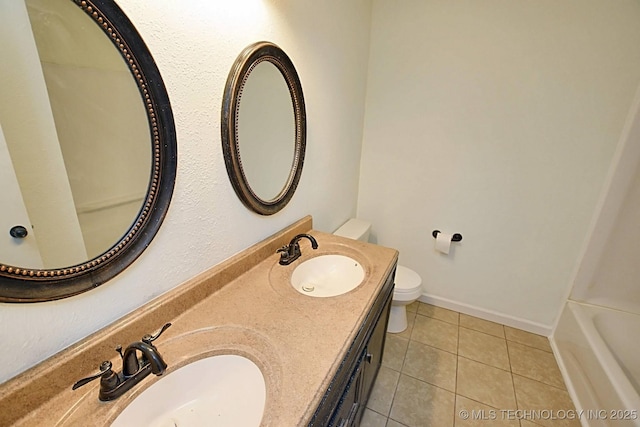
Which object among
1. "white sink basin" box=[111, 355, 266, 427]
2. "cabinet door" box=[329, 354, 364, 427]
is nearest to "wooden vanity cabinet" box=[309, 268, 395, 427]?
"cabinet door" box=[329, 354, 364, 427]

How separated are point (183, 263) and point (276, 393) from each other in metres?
0.51

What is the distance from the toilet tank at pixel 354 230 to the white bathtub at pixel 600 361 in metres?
1.42

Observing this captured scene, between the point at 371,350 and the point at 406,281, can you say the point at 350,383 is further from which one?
the point at 406,281

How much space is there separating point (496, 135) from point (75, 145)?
7.13ft

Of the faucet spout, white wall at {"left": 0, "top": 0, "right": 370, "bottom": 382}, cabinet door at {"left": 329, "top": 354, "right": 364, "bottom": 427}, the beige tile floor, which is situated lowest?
the beige tile floor

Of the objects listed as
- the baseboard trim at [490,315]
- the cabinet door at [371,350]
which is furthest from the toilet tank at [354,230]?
the baseboard trim at [490,315]

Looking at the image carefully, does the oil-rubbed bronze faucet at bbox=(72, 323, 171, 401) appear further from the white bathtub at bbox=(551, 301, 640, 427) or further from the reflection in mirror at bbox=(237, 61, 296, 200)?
the white bathtub at bbox=(551, 301, 640, 427)

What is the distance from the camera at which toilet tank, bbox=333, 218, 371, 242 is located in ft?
6.52

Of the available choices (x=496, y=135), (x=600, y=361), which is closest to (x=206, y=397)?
(x=600, y=361)

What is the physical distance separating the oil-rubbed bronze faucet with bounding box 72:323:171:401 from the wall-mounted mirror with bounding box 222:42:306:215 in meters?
0.60

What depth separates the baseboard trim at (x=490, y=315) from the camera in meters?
2.11

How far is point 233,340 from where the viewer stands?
2.62 ft

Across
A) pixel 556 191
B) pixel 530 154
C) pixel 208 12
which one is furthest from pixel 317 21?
pixel 556 191

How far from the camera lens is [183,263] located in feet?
3.01
